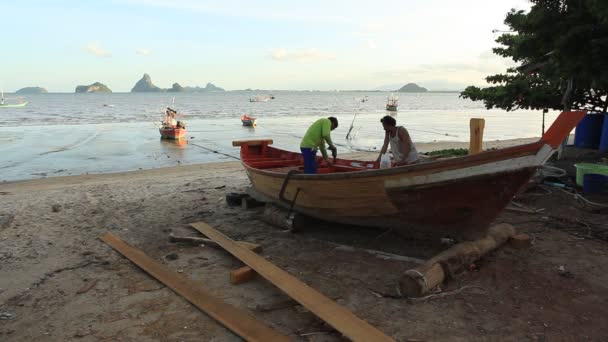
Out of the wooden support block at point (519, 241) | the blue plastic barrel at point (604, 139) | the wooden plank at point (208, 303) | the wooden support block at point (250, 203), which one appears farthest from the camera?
the blue plastic barrel at point (604, 139)

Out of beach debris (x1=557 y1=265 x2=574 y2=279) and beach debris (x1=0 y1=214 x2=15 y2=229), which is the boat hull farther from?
beach debris (x1=557 y1=265 x2=574 y2=279)

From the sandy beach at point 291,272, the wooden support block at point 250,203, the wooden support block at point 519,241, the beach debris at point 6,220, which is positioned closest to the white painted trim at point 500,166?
the sandy beach at point 291,272

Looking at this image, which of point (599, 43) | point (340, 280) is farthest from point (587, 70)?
point (340, 280)

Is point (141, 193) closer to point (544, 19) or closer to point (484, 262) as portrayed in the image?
point (484, 262)

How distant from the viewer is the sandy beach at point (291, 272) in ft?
13.9

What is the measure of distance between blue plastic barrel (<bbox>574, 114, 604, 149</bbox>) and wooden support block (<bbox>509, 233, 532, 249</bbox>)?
9.42 meters

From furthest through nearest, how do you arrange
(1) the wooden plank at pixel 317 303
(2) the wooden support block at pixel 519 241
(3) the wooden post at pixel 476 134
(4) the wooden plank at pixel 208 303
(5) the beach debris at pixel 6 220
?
(5) the beach debris at pixel 6 220 → (2) the wooden support block at pixel 519 241 → (3) the wooden post at pixel 476 134 → (4) the wooden plank at pixel 208 303 → (1) the wooden plank at pixel 317 303

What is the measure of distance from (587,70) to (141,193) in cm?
1023

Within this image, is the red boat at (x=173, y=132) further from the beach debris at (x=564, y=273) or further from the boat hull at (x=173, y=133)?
the beach debris at (x=564, y=273)

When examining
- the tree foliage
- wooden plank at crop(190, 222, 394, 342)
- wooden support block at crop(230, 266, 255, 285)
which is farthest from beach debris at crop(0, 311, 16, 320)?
the tree foliage

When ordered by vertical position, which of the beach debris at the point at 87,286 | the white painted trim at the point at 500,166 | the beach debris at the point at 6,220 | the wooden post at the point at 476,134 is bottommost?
the beach debris at the point at 87,286

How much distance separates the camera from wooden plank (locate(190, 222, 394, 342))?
3.88 meters

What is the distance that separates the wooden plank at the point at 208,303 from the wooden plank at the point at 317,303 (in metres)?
0.48

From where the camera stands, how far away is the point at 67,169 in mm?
17391
